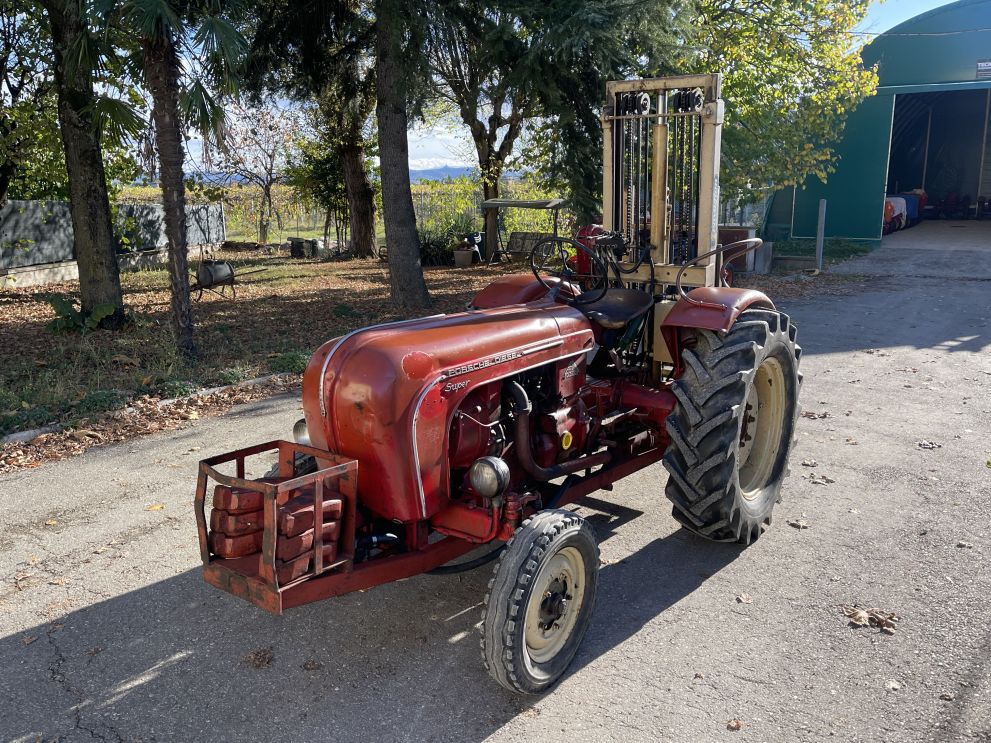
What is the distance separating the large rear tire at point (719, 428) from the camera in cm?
393

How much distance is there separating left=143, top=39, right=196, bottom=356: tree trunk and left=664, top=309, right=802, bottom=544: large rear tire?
6.04 m

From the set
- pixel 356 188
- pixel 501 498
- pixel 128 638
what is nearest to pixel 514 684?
pixel 501 498

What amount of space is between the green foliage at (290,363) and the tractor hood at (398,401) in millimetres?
4851

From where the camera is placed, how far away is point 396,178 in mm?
11523

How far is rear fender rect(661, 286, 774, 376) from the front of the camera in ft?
13.9

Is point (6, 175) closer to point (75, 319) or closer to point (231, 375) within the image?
point (75, 319)

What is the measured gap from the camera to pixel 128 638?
11.8 ft

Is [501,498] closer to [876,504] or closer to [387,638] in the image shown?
[387,638]

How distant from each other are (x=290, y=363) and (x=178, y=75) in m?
3.19

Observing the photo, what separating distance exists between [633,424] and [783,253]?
14.3 meters

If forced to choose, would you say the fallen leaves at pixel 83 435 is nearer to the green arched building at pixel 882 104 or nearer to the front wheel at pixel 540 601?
the front wheel at pixel 540 601

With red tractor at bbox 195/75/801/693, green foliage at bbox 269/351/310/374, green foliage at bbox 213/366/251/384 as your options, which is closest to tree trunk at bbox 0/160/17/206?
green foliage at bbox 269/351/310/374

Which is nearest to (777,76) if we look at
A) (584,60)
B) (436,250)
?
(584,60)

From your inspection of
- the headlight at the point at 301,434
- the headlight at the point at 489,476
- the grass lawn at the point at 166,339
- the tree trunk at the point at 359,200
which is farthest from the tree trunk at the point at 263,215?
the headlight at the point at 489,476
